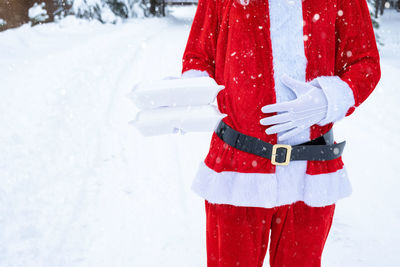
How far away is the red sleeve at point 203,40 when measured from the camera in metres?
1.19

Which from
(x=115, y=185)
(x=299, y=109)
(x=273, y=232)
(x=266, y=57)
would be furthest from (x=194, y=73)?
(x=115, y=185)

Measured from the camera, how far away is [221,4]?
3.77 ft

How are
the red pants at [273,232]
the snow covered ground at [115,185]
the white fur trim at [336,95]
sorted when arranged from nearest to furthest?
the white fur trim at [336,95], the red pants at [273,232], the snow covered ground at [115,185]

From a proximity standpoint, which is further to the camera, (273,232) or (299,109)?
(273,232)

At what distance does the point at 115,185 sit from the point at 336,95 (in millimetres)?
2243

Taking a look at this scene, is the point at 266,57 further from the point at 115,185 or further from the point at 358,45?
the point at 115,185

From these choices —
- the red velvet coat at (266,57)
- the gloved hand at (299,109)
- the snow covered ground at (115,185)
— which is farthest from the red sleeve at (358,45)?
the snow covered ground at (115,185)

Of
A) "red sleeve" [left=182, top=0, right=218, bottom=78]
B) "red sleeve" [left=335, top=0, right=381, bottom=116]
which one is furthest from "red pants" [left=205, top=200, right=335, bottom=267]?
"red sleeve" [left=182, top=0, right=218, bottom=78]

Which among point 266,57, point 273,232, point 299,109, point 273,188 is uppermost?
point 266,57

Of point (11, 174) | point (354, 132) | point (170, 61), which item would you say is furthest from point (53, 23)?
Result: point (354, 132)

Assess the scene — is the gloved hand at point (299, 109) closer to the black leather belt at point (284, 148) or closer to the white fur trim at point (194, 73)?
the black leather belt at point (284, 148)

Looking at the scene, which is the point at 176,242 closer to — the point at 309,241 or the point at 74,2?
the point at 309,241

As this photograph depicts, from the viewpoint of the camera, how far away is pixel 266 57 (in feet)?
3.51

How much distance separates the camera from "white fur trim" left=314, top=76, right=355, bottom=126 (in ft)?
3.41
